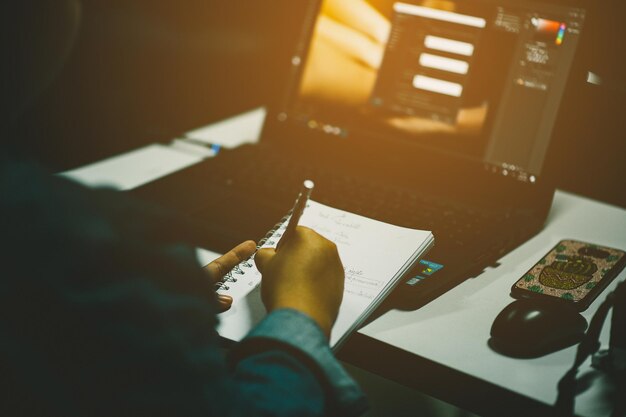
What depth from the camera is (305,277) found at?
0.68 m

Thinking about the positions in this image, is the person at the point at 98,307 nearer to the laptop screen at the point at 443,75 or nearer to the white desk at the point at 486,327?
the white desk at the point at 486,327

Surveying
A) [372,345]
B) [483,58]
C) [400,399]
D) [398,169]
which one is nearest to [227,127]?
[398,169]

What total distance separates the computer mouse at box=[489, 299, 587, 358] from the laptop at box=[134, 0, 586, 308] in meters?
0.17

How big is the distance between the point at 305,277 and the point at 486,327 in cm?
22

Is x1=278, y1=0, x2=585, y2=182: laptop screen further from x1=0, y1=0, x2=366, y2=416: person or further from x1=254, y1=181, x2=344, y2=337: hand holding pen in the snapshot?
x1=0, y1=0, x2=366, y2=416: person

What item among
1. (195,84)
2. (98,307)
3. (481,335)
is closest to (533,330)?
(481,335)

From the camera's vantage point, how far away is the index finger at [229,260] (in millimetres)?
748

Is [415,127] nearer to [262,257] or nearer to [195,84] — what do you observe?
[262,257]

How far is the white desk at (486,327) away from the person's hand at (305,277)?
66 mm

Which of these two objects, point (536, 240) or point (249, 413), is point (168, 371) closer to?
point (249, 413)

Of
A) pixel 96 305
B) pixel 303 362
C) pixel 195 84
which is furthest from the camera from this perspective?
pixel 195 84

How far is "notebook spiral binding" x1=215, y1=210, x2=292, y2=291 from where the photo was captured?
75 centimetres

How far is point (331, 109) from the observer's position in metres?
1.18

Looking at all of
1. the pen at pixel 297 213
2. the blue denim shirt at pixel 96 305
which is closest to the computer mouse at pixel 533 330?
the pen at pixel 297 213
